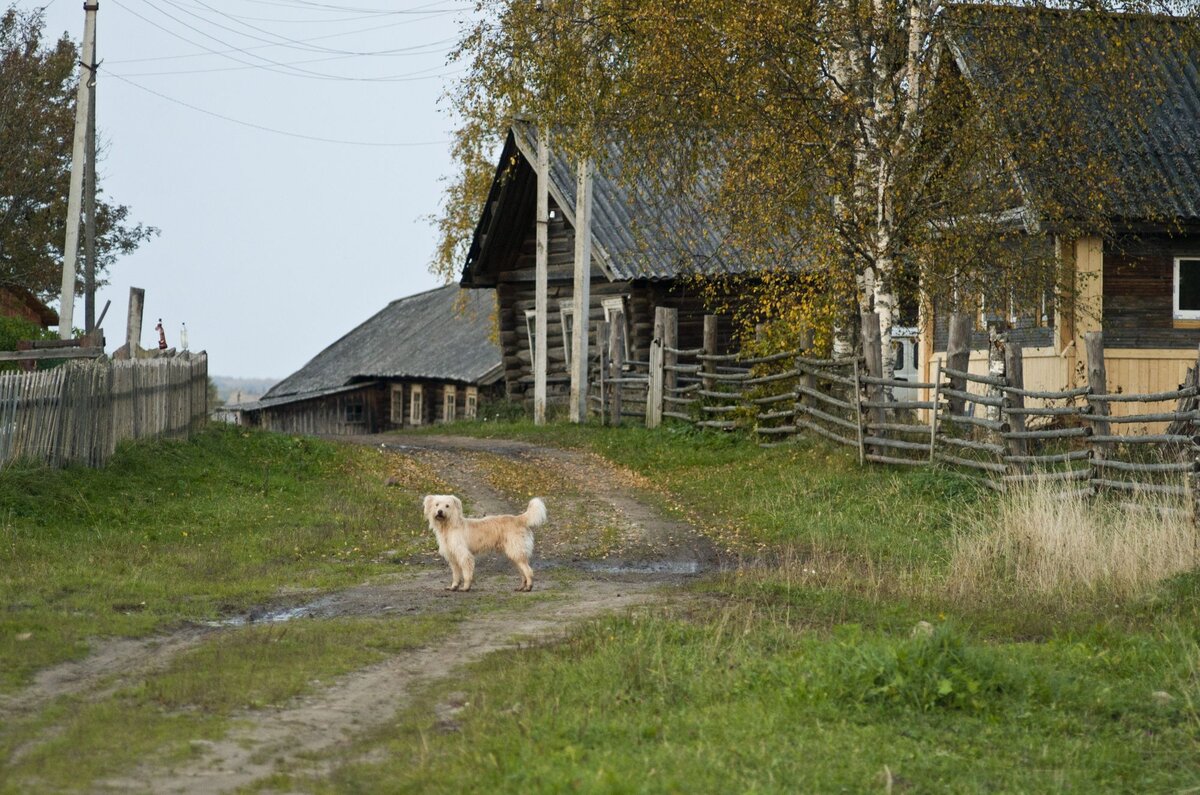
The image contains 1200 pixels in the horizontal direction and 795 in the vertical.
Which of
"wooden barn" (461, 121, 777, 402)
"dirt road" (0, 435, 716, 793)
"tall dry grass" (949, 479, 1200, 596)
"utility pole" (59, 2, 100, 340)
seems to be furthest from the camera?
"wooden barn" (461, 121, 777, 402)

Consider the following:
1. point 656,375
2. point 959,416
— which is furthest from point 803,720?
point 656,375

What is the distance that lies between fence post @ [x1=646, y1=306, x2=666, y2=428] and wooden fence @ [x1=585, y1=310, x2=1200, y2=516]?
0.9 inches

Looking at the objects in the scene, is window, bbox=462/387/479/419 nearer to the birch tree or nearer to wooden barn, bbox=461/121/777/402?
wooden barn, bbox=461/121/777/402

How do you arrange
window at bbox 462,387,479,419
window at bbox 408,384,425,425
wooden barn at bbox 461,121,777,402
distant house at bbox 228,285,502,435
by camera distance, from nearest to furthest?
1. wooden barn at bbox 461,121,777,402
2. window at bbox 462,387,479,419
3. distant house at bbox 228,285,502,435
4. window at bbox 408,384,425,425

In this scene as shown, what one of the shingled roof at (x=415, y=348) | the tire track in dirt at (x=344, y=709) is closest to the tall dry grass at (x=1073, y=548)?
the tire track in dirt at (x=344, y=709)

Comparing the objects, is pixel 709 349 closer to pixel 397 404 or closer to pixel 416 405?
pixel 416 405

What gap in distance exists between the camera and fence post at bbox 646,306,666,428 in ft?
82.6

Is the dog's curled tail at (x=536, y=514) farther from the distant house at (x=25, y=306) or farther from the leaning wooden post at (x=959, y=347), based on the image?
the distant house at (x=25, y=306)

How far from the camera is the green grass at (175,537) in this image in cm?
952

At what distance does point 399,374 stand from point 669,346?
16901mm

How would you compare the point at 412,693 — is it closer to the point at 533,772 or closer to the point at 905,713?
the point at 533,772

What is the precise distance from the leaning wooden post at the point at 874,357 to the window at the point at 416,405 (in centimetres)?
2473

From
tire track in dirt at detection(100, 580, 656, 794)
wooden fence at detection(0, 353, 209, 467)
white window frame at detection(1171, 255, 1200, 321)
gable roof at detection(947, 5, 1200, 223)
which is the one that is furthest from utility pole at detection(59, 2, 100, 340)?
white window frame at detection(1171, 255, 1200, 321)

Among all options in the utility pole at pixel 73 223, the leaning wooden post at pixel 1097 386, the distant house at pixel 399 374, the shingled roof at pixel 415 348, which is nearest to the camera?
the leaning wooden post at pixel 1097 386
